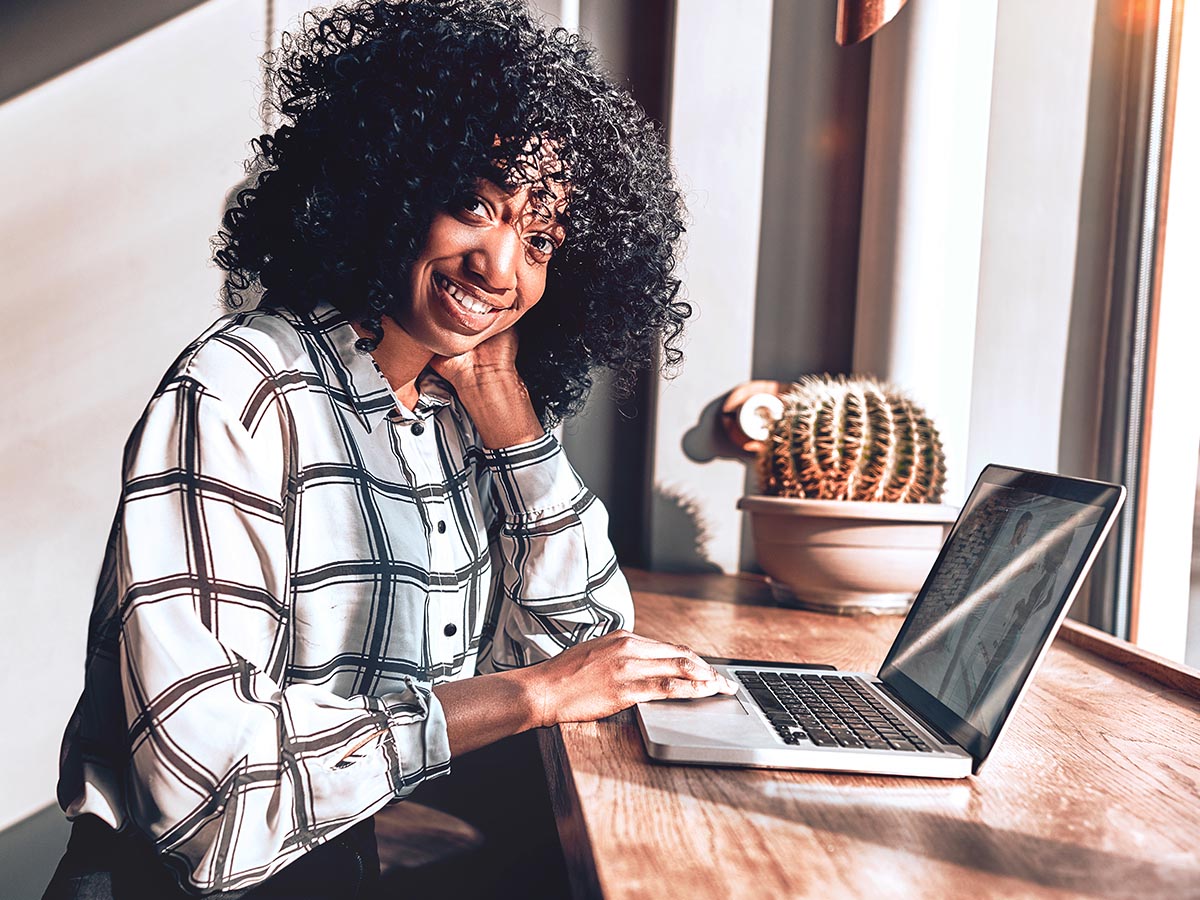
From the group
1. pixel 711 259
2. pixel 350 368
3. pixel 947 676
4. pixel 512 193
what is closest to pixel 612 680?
pixel 947 676

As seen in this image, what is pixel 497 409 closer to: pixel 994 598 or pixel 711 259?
pixel 994 598

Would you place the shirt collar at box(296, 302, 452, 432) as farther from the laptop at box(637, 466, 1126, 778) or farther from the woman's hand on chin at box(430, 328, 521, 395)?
the laptop at box(637, 466, 1126, 778)

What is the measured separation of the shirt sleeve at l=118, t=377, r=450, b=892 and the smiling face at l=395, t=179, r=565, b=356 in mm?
265

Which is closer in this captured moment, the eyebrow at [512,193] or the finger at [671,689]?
the finger at [671,689]

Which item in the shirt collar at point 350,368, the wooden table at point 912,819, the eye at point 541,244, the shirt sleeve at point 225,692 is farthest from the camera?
the eye at point 541,244

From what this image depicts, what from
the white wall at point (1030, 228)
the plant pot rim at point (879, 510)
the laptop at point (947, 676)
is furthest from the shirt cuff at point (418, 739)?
the white wall at point (1030, 228)

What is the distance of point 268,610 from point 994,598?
0.62 metres

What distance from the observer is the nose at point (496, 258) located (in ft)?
3.63

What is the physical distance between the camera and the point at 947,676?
35.8 inches

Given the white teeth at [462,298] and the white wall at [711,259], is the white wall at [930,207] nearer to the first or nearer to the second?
the white wall at [711,259]

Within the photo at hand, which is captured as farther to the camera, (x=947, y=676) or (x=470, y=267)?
(x=470, y=267)

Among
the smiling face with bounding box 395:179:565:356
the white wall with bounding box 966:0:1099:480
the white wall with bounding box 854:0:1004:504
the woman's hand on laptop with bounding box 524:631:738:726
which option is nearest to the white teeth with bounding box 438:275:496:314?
the smiling face with bounding box 395:179:565:356

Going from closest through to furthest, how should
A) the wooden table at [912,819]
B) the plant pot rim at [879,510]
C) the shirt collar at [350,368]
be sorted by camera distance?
the wooden table at [912,819] < the shirt collar at [350,368] < the plant pot rim at [879,510]

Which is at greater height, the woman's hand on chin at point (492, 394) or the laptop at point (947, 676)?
the woman's hand on chin at point (492, 394)
